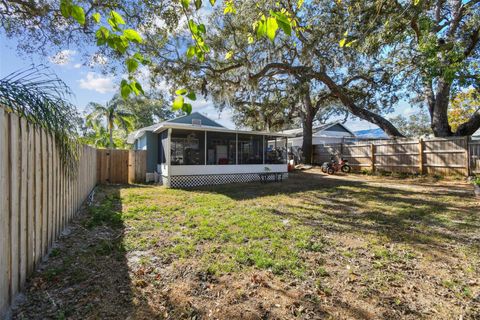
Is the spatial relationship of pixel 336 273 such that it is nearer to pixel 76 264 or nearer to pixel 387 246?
pixel 387 246

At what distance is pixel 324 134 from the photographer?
23.7 metres

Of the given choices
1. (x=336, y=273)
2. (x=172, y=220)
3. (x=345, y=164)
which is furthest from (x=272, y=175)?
(x=336, y=273)

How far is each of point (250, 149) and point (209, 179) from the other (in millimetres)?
3573

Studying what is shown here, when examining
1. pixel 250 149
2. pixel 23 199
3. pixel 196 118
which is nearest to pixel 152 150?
pixel 196 118

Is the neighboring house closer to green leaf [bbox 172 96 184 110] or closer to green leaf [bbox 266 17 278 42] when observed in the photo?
green leaf [bbox 266 17 278 42]

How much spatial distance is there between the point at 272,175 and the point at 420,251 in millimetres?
8716

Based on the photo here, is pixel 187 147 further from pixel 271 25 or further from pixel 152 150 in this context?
pixel 271 25

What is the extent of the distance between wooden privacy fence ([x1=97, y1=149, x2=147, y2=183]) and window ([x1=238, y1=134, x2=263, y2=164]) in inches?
192

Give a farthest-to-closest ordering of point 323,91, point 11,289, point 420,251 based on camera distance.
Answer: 1. point 323,91
2. point 420,251
3. point 11,289

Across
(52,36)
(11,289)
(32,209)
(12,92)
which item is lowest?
(11,289)

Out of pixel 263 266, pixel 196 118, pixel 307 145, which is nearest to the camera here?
pixel 263 266

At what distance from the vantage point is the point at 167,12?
26.1 feet

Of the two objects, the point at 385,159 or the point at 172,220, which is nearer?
the point at 172,220

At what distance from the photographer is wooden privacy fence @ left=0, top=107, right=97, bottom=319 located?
6.42 ft
